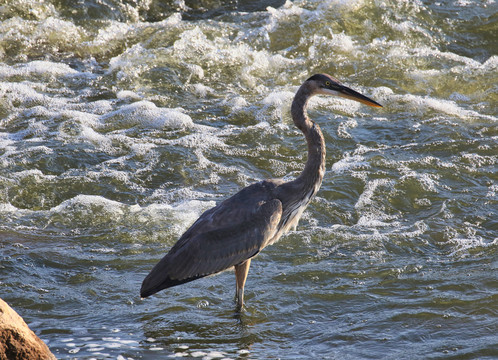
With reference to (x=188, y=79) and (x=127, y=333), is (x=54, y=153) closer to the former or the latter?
(x=188, y=79)

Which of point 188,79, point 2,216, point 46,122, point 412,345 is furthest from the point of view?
point 188,79

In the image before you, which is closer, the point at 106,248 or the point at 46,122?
the point at 106,248

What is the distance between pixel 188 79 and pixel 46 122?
2474 millimetres

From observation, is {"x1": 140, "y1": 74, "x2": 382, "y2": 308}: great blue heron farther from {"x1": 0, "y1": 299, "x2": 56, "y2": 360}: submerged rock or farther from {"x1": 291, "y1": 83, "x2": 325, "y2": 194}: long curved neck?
{"x1": 0, "y1": 299, "x2": 56, "y2": 360}: submerged rock

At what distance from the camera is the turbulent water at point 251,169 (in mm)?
4824

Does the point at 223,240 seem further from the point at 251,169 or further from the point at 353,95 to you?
the point at 251,169

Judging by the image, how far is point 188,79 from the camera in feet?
33.7

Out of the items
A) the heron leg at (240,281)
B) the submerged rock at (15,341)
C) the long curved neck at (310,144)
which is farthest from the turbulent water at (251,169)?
the submerged rock at (15,341)

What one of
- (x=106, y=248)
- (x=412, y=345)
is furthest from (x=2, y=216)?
(x=412, y=345)

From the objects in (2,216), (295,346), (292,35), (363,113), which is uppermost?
(292,35)

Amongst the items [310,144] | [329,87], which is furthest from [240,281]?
[329,87]

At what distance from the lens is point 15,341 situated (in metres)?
3.23

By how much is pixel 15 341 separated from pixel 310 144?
3124 millimetres

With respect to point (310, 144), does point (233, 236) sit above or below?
below
